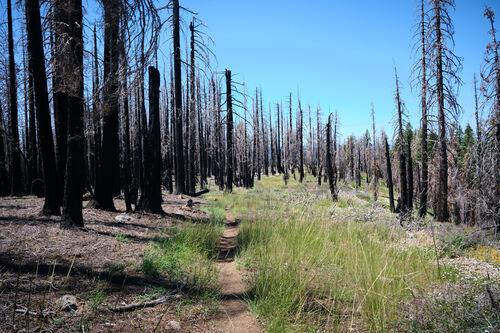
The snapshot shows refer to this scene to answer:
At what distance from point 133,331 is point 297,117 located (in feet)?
146

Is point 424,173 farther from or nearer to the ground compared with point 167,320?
farther from the ground

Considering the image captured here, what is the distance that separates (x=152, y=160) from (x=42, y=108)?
3.13 metres

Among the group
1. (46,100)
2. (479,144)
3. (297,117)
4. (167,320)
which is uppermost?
(297,117)

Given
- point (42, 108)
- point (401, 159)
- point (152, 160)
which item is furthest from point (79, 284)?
point (401, 159)

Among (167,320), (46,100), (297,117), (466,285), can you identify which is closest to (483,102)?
(466,285)

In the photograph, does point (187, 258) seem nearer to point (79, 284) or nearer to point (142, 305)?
point (142, 305)

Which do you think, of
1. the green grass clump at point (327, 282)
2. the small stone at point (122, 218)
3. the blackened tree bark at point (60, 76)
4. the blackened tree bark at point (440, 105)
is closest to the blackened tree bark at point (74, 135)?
the blackened tree bark at point (60, 76)

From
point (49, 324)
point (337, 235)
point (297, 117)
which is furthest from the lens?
point (297, 117)

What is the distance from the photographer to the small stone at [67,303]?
2533 millimetres

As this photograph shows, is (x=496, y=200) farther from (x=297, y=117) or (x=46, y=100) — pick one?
(x=297, y=117)

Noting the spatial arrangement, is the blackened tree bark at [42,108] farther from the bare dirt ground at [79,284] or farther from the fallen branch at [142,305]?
the fallen branch at [142,305]

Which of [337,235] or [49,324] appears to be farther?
[337,235]

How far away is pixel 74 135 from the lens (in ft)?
16.1

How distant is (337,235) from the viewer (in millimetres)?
5195
